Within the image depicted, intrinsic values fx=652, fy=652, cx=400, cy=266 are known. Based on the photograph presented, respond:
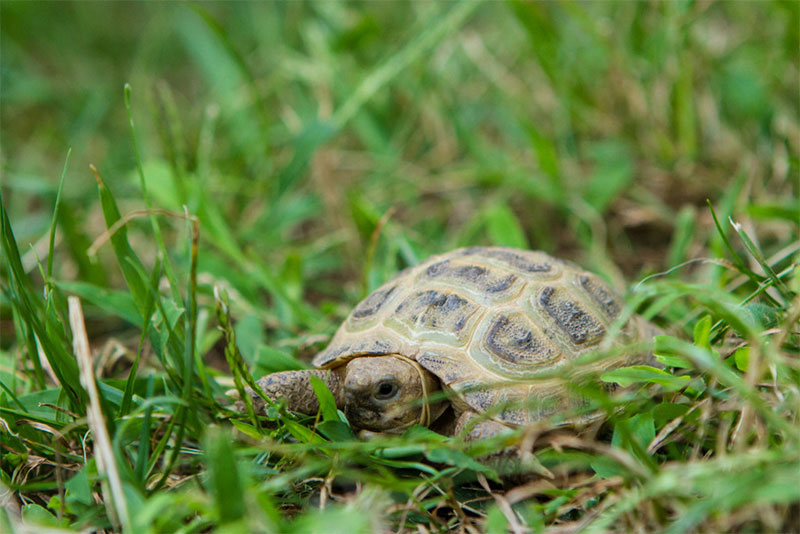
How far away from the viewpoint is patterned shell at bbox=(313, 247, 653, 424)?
5.69 feet

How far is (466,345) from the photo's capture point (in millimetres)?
1800

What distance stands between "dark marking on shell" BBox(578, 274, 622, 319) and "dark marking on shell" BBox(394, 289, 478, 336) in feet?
1.30

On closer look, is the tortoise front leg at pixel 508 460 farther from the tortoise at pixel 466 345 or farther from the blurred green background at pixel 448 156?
the blurred green background at pixel 448 156

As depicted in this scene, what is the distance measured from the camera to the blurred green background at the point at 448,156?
279 centimetres

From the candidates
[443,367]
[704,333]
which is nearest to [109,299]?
[443,367]

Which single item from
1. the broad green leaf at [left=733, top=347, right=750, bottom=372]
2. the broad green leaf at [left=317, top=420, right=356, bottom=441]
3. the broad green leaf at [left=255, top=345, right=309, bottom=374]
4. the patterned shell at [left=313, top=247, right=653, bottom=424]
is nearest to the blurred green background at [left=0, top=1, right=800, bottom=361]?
the broad green leaf at [left=255, top=345, right=309, bottom=374]

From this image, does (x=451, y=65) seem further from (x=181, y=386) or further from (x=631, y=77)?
(x=181, y=386)

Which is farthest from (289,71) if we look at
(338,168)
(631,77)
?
(631,77)

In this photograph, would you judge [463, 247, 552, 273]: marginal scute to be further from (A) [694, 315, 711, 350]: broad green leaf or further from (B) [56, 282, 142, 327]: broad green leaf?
(B) [56, 282, 142, 327]: broad green leaf

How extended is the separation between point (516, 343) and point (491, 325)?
0.09m

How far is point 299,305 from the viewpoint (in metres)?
2.52

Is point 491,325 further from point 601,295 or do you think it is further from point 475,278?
point 601,295

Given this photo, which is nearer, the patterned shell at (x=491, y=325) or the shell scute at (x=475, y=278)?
the patterned shell at (x=491, y=325)

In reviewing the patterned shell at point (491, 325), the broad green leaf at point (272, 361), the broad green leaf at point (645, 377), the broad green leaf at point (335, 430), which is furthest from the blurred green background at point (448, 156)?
the broad green leaf at point (645, 377)
